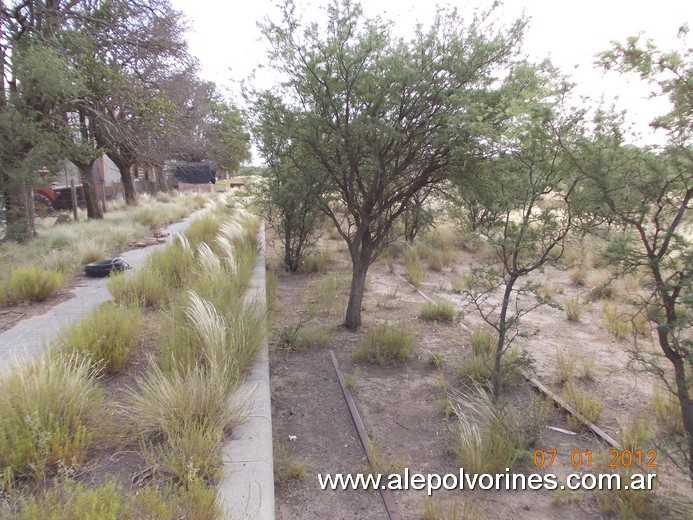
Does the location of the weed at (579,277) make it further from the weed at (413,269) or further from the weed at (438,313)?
the weed at (438,313)

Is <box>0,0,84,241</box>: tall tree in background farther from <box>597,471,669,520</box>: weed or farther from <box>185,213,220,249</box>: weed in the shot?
<box>597,471,669,520</box>: weed

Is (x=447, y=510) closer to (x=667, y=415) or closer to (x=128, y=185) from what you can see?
(x=667, y=415)

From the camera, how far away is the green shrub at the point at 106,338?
3643 mm

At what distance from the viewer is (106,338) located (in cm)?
383

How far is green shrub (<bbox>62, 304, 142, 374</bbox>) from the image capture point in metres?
3.64

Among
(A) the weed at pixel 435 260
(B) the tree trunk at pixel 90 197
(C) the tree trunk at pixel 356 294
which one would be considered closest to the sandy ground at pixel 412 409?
(C) the tree trunk at pixel 356 294

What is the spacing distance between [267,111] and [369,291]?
14.7ft

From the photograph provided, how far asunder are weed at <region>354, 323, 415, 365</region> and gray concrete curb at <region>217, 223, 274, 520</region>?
1.94m

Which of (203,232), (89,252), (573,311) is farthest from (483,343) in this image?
(203,232)

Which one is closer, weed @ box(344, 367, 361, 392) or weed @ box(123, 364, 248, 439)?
weed @ box(123, 364, 248, 439)

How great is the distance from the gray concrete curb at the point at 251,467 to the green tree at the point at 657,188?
8.93 ft

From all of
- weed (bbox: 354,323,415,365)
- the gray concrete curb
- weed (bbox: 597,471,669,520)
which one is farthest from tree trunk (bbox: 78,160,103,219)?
weed (bbox: 597,471,669,520)
